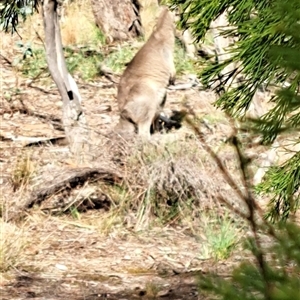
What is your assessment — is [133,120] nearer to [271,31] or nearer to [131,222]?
[131,222]

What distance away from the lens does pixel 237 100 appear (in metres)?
4.53

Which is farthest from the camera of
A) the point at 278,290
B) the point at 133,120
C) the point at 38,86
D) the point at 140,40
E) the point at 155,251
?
the point at 140,40

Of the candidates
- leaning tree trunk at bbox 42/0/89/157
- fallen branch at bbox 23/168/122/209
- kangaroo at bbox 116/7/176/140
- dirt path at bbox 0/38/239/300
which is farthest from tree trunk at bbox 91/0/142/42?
fallen branch at bbox 23/168/122/209

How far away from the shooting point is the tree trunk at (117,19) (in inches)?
641

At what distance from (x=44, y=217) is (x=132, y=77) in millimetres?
3418

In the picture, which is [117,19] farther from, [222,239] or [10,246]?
[10,246]

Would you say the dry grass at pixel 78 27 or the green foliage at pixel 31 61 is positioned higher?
the dry grass at pixel 78 27

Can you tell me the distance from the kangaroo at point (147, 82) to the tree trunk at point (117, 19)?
483 centimetres

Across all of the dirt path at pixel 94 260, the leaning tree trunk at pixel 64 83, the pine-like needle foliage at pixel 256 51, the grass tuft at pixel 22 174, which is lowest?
the dirt path at pixel 94 260

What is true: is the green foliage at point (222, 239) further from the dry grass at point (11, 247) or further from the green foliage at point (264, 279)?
the green foliage at point (264, 279)

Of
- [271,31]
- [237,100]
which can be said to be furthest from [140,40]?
[271,31]

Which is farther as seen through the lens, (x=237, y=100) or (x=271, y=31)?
(x=237, y=100)

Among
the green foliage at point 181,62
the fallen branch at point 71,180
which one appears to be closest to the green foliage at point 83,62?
the green foliage at point 181,62

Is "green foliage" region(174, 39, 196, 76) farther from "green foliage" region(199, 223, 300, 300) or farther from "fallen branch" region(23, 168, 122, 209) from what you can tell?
"green foliage" region(199, 223, 300, 300)
